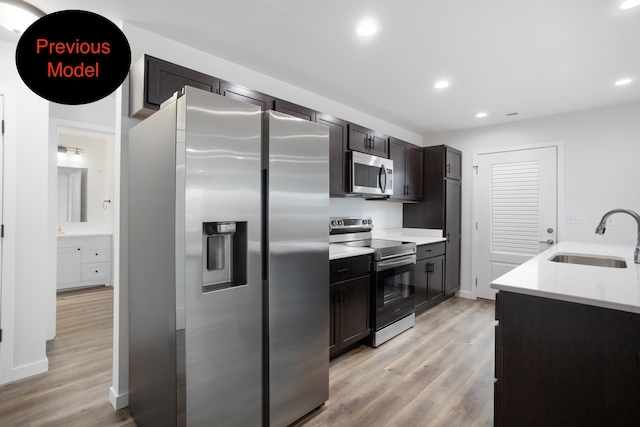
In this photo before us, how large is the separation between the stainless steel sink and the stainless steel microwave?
170 centimetres

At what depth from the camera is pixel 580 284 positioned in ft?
5.02

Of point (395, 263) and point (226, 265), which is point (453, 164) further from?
point (226, 265)

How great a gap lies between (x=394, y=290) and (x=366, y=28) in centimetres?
232

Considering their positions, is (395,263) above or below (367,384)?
above

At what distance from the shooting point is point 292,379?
6.00 feet

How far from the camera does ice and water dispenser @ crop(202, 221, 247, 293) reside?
152 centimetres

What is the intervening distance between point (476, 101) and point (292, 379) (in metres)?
3.38

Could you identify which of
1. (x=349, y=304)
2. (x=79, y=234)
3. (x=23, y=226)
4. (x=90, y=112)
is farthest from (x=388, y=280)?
(x=79, y=234)

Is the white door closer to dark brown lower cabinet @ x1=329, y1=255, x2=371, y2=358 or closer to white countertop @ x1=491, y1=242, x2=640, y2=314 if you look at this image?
white countertop @ x1=491, y1=242, x2=640, y2=314

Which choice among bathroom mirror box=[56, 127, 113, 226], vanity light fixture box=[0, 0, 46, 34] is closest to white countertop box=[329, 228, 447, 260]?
vanity light fixture box=[0, 0, 46, 34]

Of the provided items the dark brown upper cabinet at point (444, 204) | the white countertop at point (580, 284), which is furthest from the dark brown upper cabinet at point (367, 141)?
the white countertop at point (580, 284)

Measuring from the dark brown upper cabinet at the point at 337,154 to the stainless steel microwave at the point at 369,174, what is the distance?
80 mm

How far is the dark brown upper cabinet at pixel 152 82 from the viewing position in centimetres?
189

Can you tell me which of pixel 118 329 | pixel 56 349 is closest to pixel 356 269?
pixel 118 329
